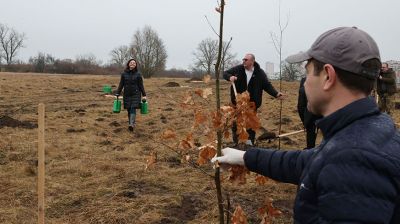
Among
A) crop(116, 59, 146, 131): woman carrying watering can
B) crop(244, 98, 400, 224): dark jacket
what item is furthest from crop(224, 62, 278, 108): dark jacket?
crop(244, 98, 400, 224): dark jacket

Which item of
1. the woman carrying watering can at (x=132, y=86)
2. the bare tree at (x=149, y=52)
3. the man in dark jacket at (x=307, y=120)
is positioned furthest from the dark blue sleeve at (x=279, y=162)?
the bare tree at (x=149, y=52)

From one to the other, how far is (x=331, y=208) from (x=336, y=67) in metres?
0.44

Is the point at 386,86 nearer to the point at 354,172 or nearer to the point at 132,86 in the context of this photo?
the point at 132,86

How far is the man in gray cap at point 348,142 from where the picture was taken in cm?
123

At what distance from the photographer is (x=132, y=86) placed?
1066 cm

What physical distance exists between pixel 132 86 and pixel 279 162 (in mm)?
8943

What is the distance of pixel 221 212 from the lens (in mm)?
2643

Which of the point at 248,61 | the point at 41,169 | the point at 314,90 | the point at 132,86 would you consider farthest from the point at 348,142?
the point at 132,86

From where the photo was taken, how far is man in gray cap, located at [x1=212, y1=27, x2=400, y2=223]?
123 cm

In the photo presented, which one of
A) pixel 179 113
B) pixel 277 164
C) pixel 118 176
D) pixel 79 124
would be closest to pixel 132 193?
pixel 118 176

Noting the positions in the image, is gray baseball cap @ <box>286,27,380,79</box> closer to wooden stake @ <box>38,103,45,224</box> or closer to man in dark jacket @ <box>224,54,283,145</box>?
wooden stake @ <box>38,103,45,224</box>

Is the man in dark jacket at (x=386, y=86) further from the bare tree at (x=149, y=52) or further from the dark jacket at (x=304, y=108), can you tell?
the bare tree at (x=149, y=52)

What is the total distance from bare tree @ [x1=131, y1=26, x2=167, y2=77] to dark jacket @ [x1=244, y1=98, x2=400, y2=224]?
4498cm

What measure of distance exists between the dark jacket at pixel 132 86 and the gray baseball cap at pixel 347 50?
934 cm
